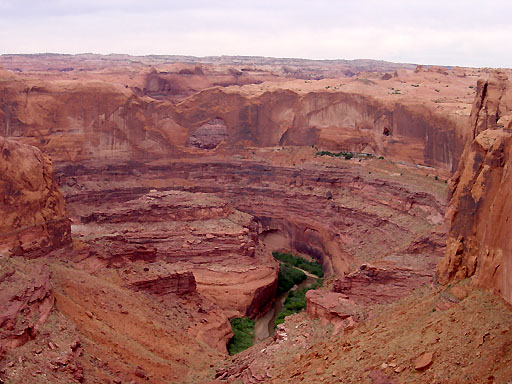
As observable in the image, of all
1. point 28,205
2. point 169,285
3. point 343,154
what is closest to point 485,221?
point 169,285

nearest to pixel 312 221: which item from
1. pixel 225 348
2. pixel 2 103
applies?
pixel 225 348

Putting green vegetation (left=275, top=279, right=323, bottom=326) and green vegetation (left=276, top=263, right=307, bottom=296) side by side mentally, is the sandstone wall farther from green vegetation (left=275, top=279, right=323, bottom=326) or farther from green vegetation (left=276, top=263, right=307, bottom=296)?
green vegetation (left=275, top=279, right=323, bottom=326)

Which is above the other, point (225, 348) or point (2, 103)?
point (2, 103)

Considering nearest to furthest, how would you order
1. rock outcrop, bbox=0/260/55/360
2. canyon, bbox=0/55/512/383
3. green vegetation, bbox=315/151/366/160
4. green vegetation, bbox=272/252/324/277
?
1. canyon, bbox=0/55/512/383
2. rock outcrop, bbox=0/260/55/360
3. green vegetation, bbox=272/252/324/277
4. green vegetation, bbox=315/151/366/160

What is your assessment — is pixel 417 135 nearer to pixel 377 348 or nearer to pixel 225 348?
pixel 225 348

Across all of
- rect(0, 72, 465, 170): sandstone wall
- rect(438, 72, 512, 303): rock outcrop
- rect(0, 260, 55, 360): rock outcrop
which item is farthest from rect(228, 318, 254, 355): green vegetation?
rect(0, 72, 465, 170): sandstone wall

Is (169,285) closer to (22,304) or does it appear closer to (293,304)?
(293,304)
